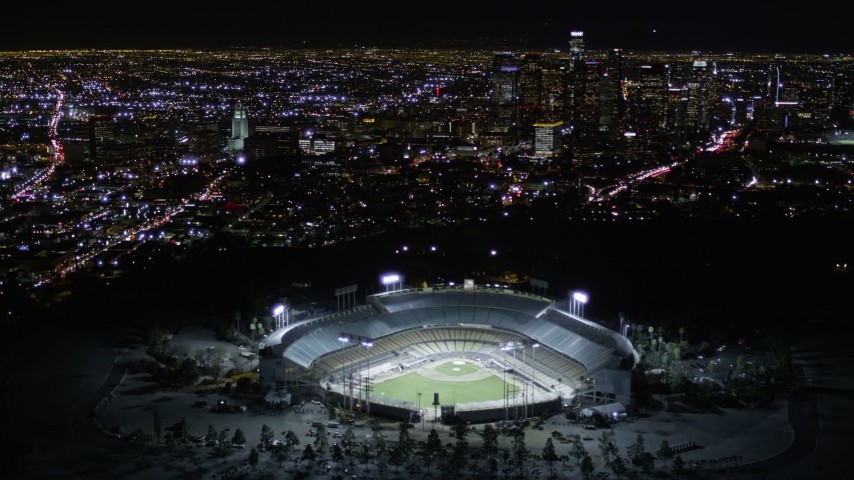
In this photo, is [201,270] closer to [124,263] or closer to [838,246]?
[124,263]

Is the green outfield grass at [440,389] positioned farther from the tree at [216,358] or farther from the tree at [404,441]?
the tree at [216,358]

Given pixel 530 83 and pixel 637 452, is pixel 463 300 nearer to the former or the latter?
pixel 637 452

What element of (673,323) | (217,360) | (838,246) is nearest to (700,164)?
(838,246)

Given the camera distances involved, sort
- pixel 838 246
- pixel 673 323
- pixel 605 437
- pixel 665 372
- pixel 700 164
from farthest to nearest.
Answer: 1. pixel 700 164
2. pixel 838 246
3. pixel 673 323
4. pixel 665 372
5. pixel 605 437

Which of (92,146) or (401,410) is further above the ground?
(92,146)

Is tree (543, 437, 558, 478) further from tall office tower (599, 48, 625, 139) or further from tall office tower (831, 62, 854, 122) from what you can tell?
tall office tower (831, 62, 854, 122)

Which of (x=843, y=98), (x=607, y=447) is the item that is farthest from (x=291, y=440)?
(x=843, y=98)

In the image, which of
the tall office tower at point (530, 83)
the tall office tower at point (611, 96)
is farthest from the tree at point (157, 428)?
the tall office tower at point (530, 83)
